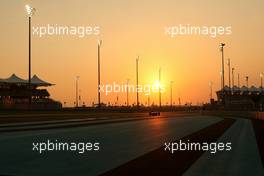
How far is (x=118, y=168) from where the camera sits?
45.2ft

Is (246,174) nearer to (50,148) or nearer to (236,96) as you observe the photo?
(50,148)

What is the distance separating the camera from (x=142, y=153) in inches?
715

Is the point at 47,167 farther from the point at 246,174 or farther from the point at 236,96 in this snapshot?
the point at 236,96

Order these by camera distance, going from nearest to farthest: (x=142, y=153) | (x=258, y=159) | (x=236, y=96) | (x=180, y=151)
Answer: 1. (x=258, y=159)
2. (x=142, y=153)
3. (x=180, y=151)
4. (x=236, y=96)

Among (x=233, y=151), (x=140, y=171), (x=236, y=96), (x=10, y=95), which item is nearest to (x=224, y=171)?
(x=140, y=171)

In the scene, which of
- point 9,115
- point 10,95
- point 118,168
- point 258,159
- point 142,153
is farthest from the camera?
point 10,95

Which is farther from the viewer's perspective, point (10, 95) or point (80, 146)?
point (10, 95)

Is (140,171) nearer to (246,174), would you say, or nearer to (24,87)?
(246,174)

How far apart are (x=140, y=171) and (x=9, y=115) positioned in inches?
1629

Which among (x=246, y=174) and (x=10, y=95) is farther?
(x=10, y=95)

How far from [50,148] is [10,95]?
325ft

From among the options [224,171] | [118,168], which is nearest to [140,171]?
[118,168]

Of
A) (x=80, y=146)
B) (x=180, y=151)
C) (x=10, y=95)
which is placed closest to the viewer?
(x=180, y=151)

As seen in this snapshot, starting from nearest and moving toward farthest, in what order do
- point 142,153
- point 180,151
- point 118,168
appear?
point 118,168 → point 142,153 → point 180,151
